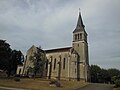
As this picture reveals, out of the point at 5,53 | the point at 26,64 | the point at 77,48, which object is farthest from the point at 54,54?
the point at 5,53

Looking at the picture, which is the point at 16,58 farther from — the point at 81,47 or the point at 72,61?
the point at 81,47

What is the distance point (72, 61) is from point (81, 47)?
23.0 ft

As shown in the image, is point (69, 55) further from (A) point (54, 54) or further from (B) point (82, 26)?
(B) point (82, 26)

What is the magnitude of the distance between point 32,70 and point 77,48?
67.3ft

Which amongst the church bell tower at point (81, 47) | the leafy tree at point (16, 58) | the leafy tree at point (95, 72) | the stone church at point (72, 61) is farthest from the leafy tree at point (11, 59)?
the leafy tree at point (95, 72)

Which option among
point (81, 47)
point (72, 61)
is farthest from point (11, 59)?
point (81, 47)

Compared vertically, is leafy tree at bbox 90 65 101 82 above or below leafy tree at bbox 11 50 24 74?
below

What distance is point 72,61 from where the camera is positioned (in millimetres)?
57062

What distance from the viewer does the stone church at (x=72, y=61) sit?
56.4 m

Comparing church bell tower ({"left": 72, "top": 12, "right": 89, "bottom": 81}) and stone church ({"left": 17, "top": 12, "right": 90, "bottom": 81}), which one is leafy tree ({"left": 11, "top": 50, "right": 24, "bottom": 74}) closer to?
stone church ({"left": 17, "top": 12, "right": 90, "bottom": 81})

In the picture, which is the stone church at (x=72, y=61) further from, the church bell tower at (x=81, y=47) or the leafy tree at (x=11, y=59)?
the leafy tree at (x=11, y=59)

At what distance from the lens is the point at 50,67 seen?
201 feet

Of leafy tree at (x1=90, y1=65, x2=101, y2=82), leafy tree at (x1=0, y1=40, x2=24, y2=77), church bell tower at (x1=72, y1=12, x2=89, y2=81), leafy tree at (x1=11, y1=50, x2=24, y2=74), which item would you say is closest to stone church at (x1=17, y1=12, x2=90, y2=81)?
church bell tower at (x1=72, y1=12, x2=89, y2=81)

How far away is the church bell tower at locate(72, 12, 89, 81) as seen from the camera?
186 feet
